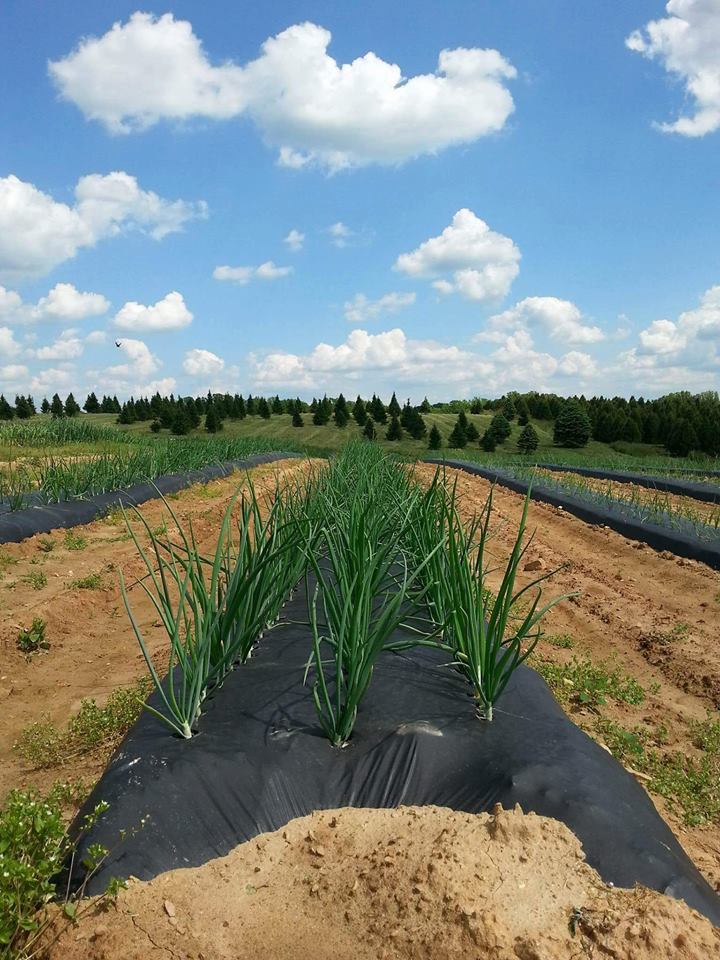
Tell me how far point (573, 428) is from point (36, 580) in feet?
100

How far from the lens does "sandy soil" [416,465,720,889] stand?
296 cm

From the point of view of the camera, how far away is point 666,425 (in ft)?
99.1

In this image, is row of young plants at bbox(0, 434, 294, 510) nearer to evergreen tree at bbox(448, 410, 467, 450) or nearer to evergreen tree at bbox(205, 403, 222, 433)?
evergreen tree at bbox(205, 403, 222, 433)

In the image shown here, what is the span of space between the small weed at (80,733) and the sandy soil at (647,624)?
1.53m

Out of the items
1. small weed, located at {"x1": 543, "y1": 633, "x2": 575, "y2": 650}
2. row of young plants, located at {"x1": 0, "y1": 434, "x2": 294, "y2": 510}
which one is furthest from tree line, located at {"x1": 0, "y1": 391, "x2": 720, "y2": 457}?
small weed, located at {"x1": 543, "y1": 633, "x2": 575, "y2": 650}

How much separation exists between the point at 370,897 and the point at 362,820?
26cm

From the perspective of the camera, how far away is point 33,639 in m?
3.86

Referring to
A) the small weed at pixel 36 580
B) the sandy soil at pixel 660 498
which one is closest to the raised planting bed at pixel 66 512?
the small weed at pixel 36 580

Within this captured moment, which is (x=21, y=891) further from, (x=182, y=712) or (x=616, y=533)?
(x=616, y=533)

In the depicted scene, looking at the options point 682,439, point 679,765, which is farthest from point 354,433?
point 679,765

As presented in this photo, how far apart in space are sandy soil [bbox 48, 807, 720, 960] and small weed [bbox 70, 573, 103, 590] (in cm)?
375

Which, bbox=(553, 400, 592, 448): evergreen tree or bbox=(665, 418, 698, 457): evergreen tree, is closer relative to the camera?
bbox=(665, 418, 698, 457): evergreen tree

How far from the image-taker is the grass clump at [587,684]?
310cm

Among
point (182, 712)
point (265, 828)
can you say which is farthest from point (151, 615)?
point (265, 828)
